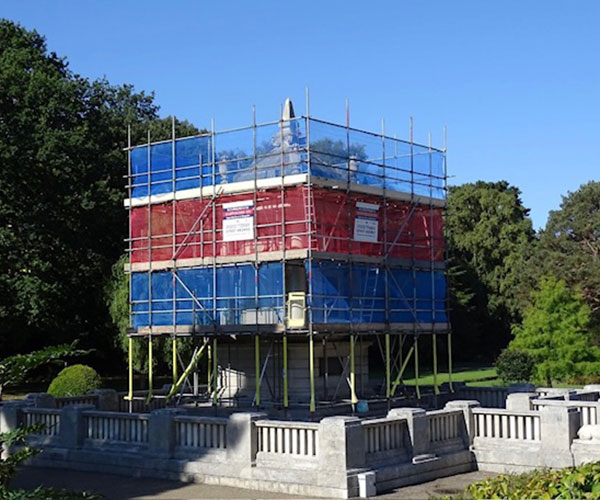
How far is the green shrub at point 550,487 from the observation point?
7.77 meters

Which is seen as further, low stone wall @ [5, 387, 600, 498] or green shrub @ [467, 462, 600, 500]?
low stone wall @ [5, 387, 600, 498]

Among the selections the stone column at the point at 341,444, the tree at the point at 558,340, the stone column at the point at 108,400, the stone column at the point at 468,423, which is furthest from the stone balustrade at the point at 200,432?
the tree at the point at 558,340

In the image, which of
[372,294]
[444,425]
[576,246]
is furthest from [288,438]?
[576,246]

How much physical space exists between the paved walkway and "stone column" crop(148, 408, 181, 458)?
0.66 metres

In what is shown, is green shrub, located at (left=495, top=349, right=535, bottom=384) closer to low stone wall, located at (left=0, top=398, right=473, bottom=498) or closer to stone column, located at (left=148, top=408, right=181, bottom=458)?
low stone wall, located at (left=0, top=398, right=473, bottom=498)

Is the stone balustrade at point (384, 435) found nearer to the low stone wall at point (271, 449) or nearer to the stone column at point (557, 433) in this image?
the low stone wall at point (271, 449)

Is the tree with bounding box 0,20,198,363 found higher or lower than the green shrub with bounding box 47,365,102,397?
higher

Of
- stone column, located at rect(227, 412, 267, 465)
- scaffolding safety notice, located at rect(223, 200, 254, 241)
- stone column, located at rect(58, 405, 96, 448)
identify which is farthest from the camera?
scaffolding safety notice, located at rect(223, 200, 254, 241)

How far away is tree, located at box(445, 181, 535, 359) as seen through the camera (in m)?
75.5

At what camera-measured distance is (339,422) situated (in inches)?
595

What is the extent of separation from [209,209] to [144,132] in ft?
64.7

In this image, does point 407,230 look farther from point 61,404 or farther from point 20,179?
point 20,179

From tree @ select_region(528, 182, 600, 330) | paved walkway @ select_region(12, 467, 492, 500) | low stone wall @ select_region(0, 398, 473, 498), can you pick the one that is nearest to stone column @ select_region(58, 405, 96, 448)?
low stone wall @ select_region(0, 398, 473, 498)

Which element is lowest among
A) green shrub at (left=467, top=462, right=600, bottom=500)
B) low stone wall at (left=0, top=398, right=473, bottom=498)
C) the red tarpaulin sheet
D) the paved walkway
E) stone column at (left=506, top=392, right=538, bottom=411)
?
the paved walkway
